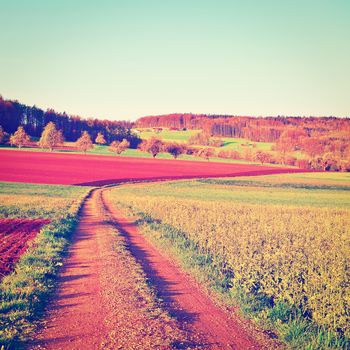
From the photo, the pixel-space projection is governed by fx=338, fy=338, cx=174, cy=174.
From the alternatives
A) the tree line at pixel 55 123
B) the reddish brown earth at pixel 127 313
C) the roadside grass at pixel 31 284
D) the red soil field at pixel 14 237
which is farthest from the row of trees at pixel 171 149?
the reddish brown earth at pixel 127 313

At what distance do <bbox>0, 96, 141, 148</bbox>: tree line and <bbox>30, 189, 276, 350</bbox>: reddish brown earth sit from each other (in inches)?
5684

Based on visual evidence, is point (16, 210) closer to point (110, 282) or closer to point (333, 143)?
point (110, 282)

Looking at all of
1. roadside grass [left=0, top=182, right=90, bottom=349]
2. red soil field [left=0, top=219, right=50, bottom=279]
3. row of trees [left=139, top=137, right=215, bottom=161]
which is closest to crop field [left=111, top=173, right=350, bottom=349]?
roadside grass [left=0, top=182, right=90, bottom=349]

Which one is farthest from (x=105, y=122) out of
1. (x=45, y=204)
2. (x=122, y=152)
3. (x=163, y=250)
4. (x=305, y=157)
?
(x=163, y=250)

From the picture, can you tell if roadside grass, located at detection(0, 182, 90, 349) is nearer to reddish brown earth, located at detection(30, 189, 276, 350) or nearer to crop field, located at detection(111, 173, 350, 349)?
reddish brown earth, located at detection(30, 189, 276, 350)

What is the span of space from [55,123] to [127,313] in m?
170

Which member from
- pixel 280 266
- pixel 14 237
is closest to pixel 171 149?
pixel 14 237

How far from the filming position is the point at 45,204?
87.8ft

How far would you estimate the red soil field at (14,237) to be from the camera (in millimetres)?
11782

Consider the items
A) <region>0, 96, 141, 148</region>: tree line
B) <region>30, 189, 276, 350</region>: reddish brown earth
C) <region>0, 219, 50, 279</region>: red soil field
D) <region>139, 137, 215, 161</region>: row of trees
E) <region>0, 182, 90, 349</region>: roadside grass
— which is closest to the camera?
<region>30, 189, 276, 350</region>: reddish brown earth

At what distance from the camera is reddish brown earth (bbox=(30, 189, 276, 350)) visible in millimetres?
7016

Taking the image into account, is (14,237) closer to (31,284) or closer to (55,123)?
(31,284)

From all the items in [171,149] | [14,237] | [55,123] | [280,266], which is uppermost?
[55,123]

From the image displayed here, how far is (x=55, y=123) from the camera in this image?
165125mm
